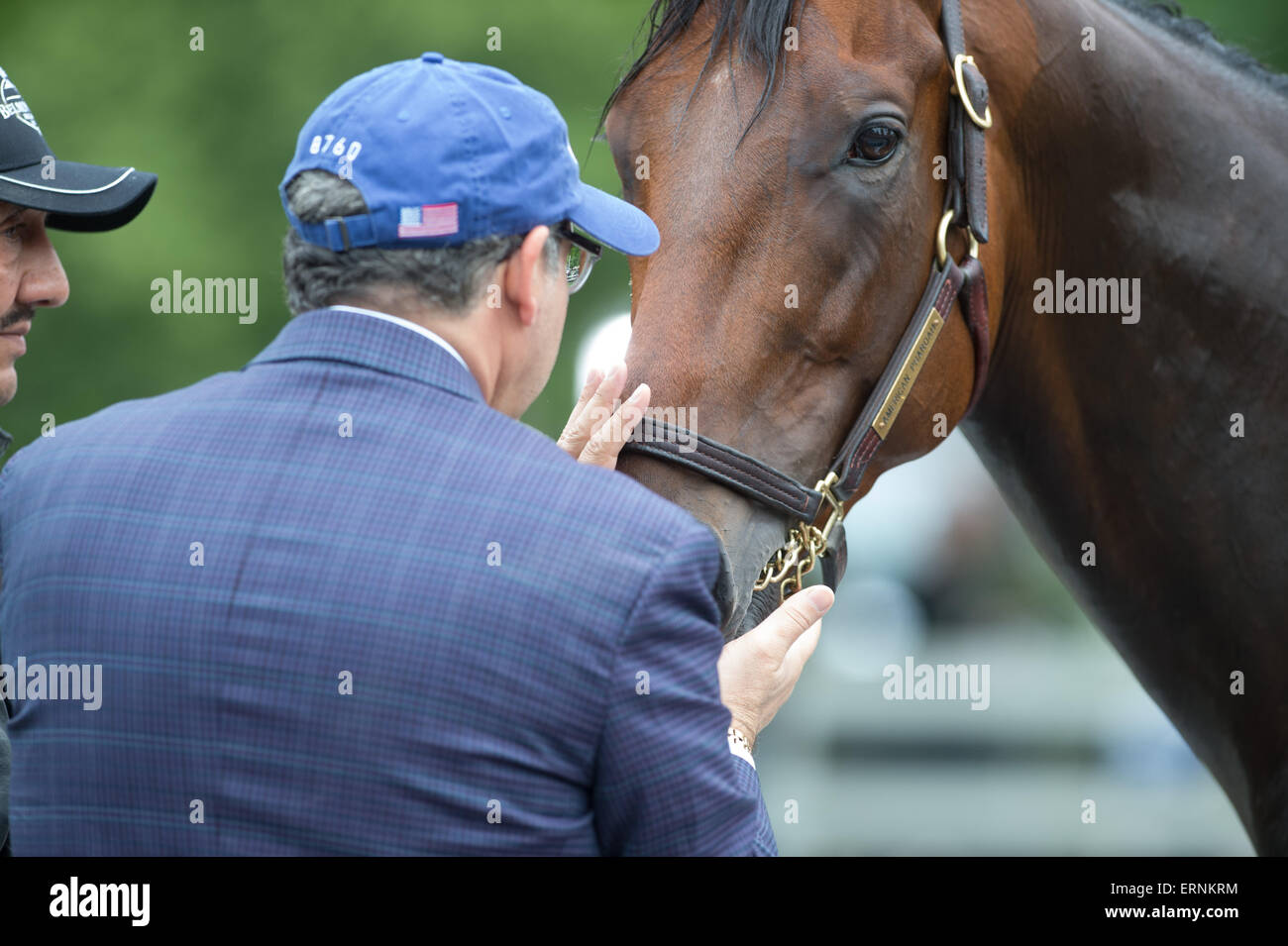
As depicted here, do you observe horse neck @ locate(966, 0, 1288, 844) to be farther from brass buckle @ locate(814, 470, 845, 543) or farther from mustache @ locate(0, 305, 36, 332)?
mustache @ locate(0, 305, 36, 332)

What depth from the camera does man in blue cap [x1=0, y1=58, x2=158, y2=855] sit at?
270 centimetres

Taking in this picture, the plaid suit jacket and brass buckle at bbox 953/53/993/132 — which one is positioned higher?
brass buckle at bbox 953/53/993/132

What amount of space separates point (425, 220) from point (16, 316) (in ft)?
4.86

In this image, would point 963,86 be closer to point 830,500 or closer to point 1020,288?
point 1020,288

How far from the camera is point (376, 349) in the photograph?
5.86 ft

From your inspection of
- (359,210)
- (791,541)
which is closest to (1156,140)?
(791,541)

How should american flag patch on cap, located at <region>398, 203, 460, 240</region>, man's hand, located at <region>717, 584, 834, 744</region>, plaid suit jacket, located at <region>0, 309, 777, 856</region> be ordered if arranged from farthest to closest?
man's hand, located at <region>717, 584, 834, 744</region> → american flag patch on cap, located at <region>398, 203, 460, 240</region> → plaid suit jacket, located at <region>0, 309, 777, 856</region>

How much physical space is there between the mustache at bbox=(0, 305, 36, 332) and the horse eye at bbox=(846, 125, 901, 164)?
1.78m

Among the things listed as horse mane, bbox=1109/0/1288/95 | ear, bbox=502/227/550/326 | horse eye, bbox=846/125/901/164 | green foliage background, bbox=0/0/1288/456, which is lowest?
ear, bbox=502/227/550/326

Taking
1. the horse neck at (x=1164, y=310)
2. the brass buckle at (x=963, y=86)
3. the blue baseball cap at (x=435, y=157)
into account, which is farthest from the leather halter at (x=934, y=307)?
the blue baseball cap at (x=435, y=157)

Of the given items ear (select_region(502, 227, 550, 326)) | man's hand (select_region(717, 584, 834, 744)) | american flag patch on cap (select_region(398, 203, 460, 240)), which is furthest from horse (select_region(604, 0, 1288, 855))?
american flag patch on cap (select_region(398, 203, 460, 240))

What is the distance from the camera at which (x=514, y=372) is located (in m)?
1.97

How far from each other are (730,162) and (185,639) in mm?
1564

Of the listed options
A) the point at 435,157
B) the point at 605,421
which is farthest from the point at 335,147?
the point at 605,421
